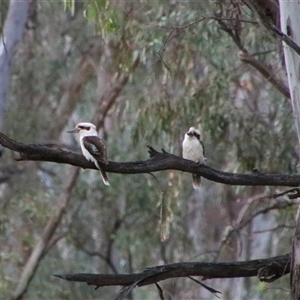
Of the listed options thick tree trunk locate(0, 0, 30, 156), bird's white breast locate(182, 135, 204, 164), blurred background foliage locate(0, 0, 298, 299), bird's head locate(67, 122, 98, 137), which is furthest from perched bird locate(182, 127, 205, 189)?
thick tree trunk locate(0, 0, 30, 156)

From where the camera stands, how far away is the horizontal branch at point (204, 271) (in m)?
4.68

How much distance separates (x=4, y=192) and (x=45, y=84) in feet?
5.56

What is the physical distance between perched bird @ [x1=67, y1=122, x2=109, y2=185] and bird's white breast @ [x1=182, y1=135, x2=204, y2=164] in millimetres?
632

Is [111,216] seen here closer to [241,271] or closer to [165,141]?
[165,141]

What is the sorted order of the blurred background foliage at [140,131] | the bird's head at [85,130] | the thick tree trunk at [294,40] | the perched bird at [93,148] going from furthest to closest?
the blurred background foliage at [140,131], the bird's head at [85,130], the thick tree trunk at [294,40], the perched bird at [93,148]

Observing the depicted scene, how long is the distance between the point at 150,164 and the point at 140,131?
176 inches

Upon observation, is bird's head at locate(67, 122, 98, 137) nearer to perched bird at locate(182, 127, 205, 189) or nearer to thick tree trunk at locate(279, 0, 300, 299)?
perched bird at locate(182, 127, 205, 189)

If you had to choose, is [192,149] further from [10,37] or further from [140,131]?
[140,131]

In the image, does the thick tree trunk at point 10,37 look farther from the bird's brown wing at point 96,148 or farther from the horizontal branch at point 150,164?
the horizontal branch at point 150,164

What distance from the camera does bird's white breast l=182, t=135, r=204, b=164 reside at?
19.0 ft

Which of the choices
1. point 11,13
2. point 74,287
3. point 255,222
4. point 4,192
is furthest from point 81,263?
point 11,13

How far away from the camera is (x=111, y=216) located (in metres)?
12.2

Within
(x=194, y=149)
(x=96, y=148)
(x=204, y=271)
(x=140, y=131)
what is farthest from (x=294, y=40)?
(x=140, y=131)

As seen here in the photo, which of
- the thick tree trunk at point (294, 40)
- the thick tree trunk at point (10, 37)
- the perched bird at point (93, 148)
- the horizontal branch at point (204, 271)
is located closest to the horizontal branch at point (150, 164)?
the perched bird at point (93, 148)
